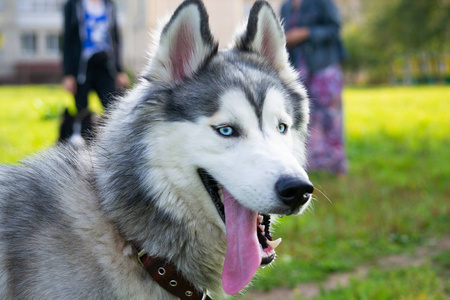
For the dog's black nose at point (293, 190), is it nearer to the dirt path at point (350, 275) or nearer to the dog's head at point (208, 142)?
the dog's head at point (208, 142)

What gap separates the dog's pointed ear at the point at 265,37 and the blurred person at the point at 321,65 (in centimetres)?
321

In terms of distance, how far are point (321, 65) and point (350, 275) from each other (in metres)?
2.96

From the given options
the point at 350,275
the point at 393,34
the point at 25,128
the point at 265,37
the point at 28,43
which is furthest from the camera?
the point at 28,43

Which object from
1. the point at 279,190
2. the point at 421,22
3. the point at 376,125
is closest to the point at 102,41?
the point at 279,190

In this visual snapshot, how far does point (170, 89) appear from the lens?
235cm

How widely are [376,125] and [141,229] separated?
33.1 feet

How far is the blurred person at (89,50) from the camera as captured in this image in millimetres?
5281

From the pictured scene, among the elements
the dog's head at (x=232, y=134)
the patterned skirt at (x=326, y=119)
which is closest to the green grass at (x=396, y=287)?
the dog's head at (x=232, y=134)

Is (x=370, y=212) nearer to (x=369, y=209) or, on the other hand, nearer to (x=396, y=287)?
(x=369, y=209)

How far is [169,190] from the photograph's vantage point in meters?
2.22

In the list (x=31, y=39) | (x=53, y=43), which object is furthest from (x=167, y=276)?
(x=31, y=39)

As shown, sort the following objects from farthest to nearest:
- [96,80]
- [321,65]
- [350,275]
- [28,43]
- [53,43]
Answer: [53,43], [28,43], [321,65], [96,80], [350,275]

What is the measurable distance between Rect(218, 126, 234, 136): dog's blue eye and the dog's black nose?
353 mm

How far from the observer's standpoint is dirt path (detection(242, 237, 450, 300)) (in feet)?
12.2
